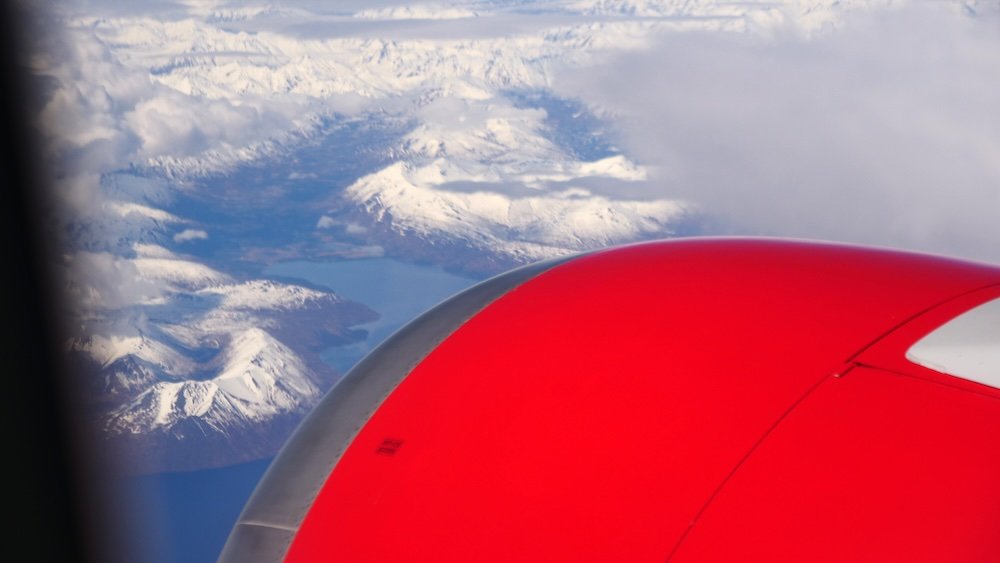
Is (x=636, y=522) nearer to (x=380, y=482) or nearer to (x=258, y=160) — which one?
(x=380, y=482)

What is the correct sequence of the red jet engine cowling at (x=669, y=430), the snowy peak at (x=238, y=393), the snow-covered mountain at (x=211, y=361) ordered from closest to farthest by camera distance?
the red jet engine cowling at (x=669, y=430) → the snowy peak at (x=238, y=393) → the snow-covered mountain at (x=211, y=361)

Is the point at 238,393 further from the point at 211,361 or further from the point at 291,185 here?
the point at 291,185

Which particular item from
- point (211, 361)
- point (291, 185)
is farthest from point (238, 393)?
point (291, 185)

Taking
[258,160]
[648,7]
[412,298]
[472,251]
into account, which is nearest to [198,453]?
[412,298]

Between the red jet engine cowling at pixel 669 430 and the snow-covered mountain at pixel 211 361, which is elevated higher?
the red jet engine cowling at pixel 669 430

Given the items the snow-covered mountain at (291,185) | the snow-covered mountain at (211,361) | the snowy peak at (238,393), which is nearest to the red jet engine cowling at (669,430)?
the snow-covered mountain at (291,185)

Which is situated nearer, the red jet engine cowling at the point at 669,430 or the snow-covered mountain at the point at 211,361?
the red jet engine cowling at the point at 669,430

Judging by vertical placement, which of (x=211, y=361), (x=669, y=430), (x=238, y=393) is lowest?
(x=238, y=393)

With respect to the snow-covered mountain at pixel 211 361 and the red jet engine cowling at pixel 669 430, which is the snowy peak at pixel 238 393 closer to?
the snow-covered mountain at pixel 211 361
